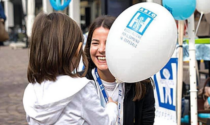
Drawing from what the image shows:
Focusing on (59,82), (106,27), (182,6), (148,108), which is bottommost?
(148,108)

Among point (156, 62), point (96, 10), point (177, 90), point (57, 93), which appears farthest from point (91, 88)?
point (96, 10)

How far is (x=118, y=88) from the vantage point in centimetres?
218

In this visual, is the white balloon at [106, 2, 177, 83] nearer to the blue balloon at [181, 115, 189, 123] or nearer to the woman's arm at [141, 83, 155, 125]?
the woman's arm at [141, 83, 155, 125]

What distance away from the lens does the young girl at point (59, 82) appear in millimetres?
1712

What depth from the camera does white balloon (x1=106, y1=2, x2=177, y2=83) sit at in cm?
191

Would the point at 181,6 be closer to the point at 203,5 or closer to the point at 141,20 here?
the point at 203,5

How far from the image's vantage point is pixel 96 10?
27969 millimetres

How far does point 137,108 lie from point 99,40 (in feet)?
1.63

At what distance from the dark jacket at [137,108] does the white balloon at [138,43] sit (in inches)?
8.3

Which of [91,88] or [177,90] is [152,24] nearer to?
[91,88]

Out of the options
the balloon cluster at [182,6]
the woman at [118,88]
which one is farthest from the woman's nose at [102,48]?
the balloon cluster at [182,6]

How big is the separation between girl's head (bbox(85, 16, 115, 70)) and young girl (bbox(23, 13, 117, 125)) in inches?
17.4

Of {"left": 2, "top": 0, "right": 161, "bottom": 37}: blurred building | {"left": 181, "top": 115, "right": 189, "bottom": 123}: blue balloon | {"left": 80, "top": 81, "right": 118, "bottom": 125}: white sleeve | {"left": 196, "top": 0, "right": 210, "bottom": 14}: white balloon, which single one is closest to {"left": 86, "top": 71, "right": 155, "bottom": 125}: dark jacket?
{"left": 80, "top": 81, "right": 118, "bottom": 125}: white sleeve

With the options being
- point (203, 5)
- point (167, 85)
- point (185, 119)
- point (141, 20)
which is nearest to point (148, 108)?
point (141, 20)
